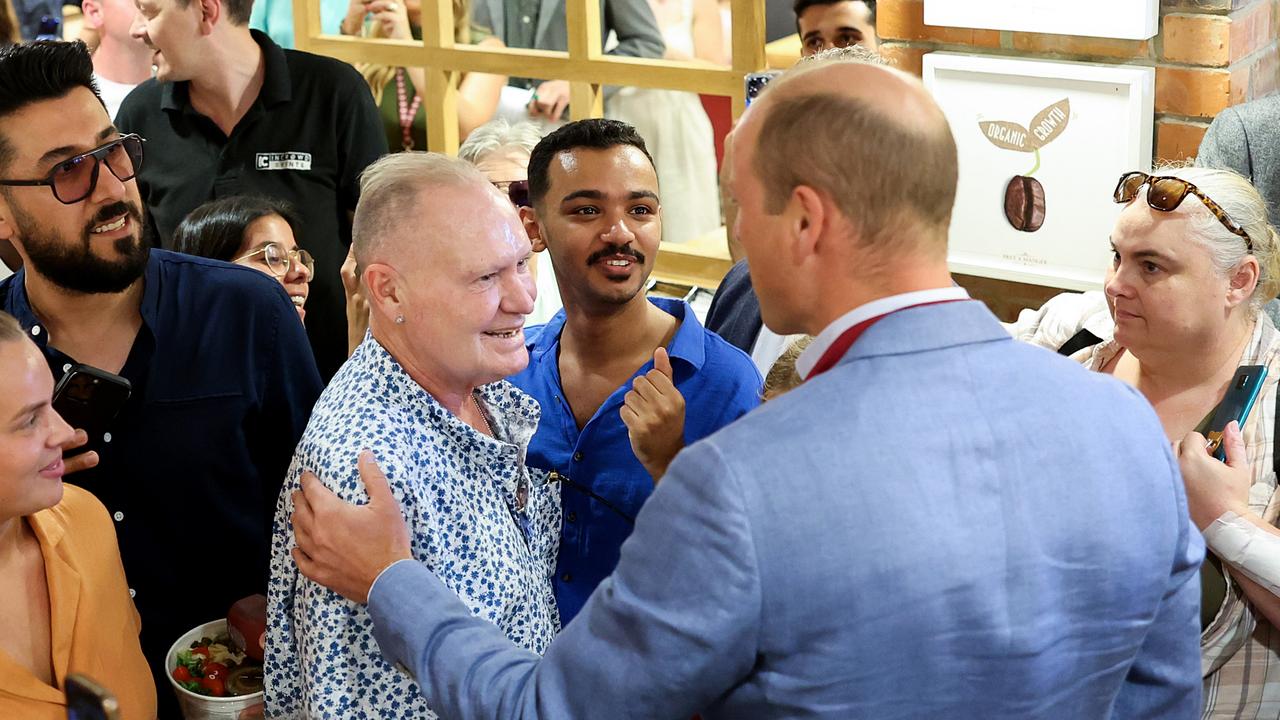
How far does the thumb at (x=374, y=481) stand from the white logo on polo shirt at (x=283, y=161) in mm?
2298

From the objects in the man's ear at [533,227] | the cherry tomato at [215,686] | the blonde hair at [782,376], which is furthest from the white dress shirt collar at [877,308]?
the man's ear at [533,227]

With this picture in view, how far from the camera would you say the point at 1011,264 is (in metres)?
3.65

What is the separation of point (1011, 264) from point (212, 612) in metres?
2.26

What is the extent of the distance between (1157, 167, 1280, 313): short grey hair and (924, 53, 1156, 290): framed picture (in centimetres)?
77

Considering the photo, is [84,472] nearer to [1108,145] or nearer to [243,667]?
[243,667]

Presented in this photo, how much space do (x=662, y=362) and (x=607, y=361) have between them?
0.19 metres

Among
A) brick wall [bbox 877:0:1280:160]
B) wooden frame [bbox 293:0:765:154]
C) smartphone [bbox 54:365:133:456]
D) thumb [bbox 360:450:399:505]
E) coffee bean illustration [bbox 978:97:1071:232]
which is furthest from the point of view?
wooden frame [bbox 293:0:765:154]

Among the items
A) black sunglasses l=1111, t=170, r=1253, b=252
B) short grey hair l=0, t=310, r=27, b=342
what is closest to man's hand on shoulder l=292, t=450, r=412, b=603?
short grey hair l=0, t=310, r=27, b=342

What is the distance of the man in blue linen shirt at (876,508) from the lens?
1315mm

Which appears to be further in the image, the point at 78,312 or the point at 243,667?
the point at 78,312

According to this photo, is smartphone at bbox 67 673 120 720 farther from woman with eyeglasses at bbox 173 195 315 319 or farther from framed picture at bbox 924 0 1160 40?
framed picture at bbox 924 0 1160 40

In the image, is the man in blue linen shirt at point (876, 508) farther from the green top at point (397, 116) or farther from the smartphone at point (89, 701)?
the green top at point (397, 116)

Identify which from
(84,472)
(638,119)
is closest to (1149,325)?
(84,472)

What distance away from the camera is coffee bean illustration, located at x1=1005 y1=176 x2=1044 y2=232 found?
3.56 metres
